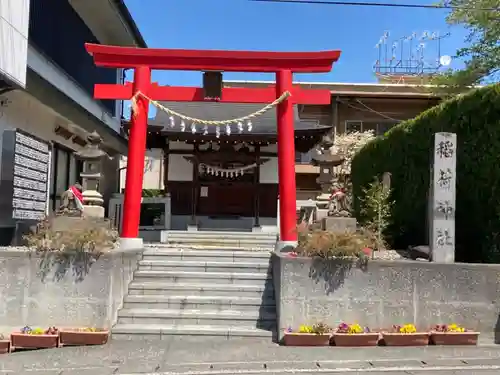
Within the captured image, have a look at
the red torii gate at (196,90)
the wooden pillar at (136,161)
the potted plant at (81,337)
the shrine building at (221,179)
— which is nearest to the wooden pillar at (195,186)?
the shrine building at (221,179)

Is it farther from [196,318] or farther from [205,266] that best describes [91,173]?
[196,318]

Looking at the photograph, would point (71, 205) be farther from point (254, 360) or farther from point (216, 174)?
point (216, 174)

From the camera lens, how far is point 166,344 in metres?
7.73

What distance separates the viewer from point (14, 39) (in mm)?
9852

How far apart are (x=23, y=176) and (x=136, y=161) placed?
3.55 meters

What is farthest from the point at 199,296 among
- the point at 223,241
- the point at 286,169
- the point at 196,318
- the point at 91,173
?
the point at 223,241

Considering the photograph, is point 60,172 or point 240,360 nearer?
point 240,360

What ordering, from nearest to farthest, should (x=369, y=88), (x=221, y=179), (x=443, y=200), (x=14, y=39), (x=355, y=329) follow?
1. (x=355, y=329)
2. (x=443, y=200)
3. (x=14, y=39)
4. (x=221, y=179)
5. (x=369, y=88)

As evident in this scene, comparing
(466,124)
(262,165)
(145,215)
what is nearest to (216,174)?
(262,165)

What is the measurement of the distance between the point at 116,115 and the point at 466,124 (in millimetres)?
14333

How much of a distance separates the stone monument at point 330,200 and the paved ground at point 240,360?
254 centimetres

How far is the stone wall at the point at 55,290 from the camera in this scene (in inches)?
321

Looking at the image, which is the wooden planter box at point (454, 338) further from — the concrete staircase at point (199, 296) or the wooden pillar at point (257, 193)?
the wooden pillar at point (257, 193)

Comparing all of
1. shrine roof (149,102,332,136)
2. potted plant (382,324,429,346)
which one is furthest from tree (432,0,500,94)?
potted plant (382,324,429,346)
